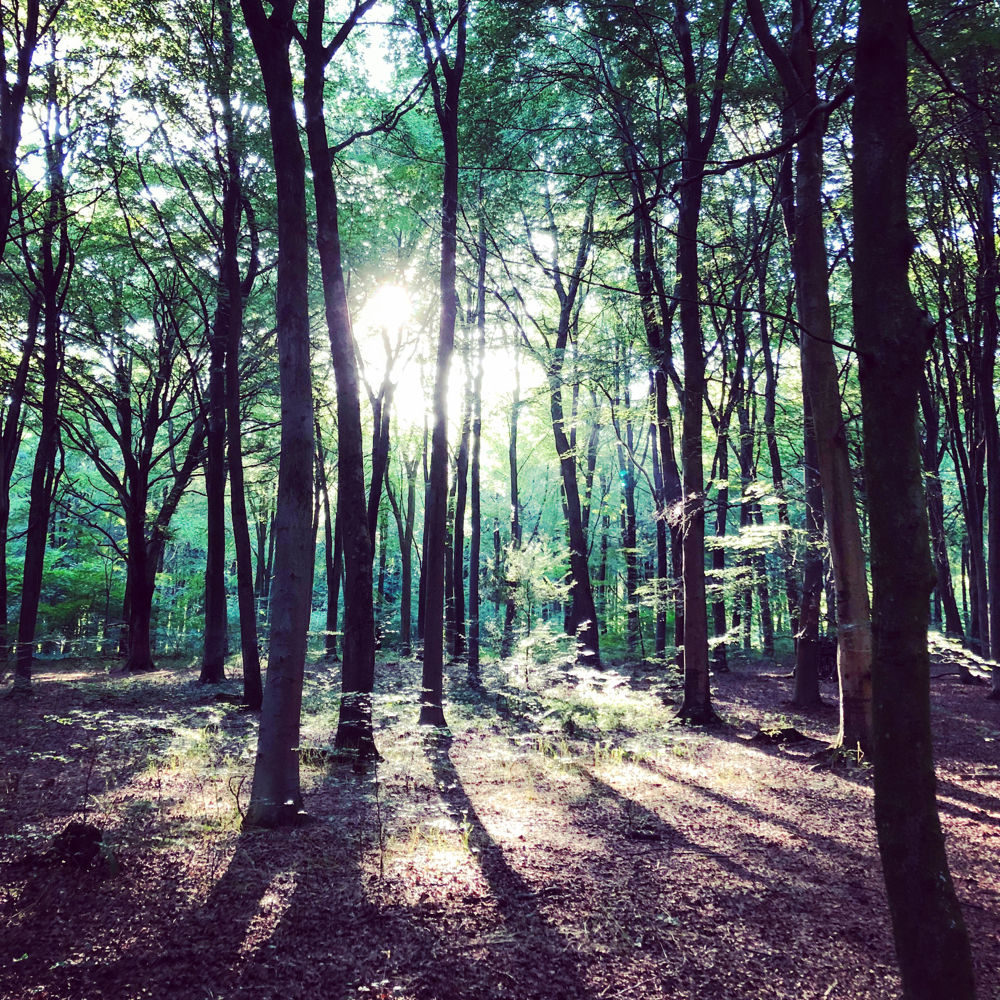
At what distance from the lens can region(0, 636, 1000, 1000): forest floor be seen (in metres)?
2.93

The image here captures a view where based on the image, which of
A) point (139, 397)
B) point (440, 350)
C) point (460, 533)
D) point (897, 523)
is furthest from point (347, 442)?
point (139, 397)

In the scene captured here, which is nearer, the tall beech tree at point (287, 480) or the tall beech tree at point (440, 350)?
the tall beech tree at point (287, 480)

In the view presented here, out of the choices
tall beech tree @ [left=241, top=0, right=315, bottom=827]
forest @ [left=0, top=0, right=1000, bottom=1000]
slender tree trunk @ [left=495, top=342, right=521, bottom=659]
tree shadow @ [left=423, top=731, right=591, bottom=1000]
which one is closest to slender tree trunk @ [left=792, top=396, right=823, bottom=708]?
forest @ [left=0, top=0, right=1000, bottom=1000]

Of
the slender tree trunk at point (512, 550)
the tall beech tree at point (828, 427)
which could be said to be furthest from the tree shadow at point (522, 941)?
the slender tree trunk at point (512, 550)

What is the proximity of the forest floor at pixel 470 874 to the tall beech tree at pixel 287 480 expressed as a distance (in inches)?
18.7

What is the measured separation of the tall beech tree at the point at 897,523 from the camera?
1.89m

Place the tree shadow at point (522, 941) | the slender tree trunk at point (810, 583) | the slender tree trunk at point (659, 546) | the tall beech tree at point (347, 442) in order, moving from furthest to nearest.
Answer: the slender tree trunk at point (659, 546), the slender tree trunk at point (810, 583), the tall beech tree at point (347, 442), the tree shadow at point (522, 941)

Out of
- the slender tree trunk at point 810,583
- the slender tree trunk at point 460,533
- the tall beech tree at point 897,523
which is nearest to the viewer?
the tall beech tree at point 897,523

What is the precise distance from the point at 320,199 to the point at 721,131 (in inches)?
354

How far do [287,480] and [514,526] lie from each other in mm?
14616

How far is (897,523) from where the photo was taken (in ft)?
6.51

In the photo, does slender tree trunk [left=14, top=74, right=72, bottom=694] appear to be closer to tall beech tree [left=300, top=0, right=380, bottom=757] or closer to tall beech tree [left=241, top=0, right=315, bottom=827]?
tall beech tree [left=300, top=0, right=380, bottom=757]

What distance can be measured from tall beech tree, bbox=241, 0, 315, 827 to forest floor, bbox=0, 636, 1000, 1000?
48cm

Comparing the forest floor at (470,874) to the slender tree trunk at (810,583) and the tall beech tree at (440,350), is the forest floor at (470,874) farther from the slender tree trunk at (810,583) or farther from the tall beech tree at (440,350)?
the slender tree trunk at (810,583)
